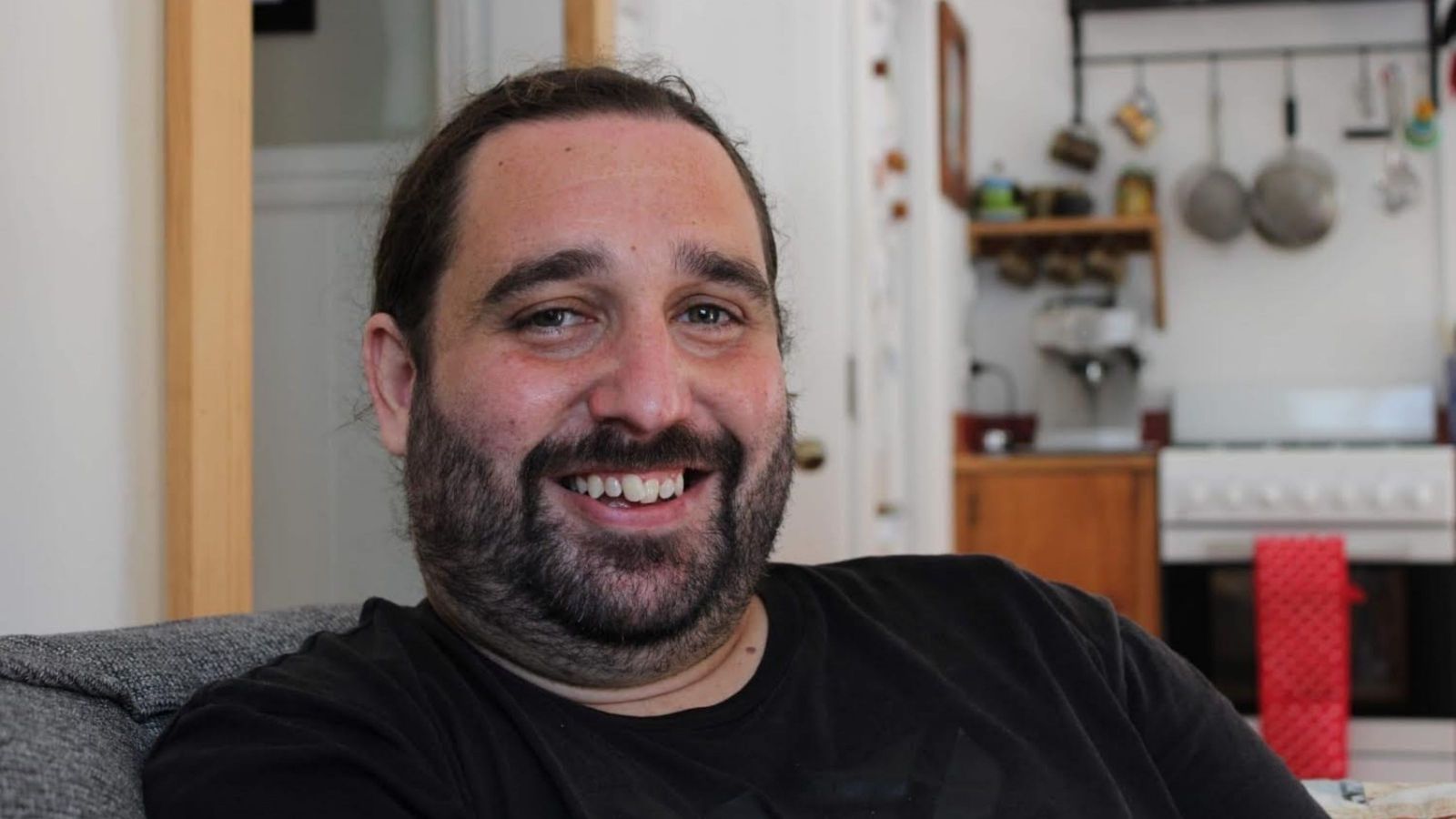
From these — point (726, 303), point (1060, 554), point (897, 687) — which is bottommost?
point (1060, 554)

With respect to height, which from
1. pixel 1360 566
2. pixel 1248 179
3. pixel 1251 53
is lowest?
pixel 1360 566

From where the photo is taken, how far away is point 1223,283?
4891 millimetres

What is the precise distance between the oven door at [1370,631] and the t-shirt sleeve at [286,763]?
11.2ft

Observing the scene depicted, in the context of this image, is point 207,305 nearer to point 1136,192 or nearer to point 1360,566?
point 1360,566

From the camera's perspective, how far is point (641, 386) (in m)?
1.04

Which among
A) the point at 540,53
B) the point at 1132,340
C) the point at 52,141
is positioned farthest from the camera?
the point at 1132,340

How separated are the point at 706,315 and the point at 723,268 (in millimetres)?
34

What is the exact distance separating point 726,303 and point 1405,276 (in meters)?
4.15

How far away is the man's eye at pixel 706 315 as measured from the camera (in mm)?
1115

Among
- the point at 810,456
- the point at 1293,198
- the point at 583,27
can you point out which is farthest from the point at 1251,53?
the point at 583,27

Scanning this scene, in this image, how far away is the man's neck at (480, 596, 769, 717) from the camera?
1.08m

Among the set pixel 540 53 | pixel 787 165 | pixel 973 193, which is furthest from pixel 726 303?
pixel 973 193

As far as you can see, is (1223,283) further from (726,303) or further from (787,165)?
(726,303)

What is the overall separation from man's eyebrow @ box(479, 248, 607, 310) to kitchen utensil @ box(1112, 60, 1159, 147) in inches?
159
